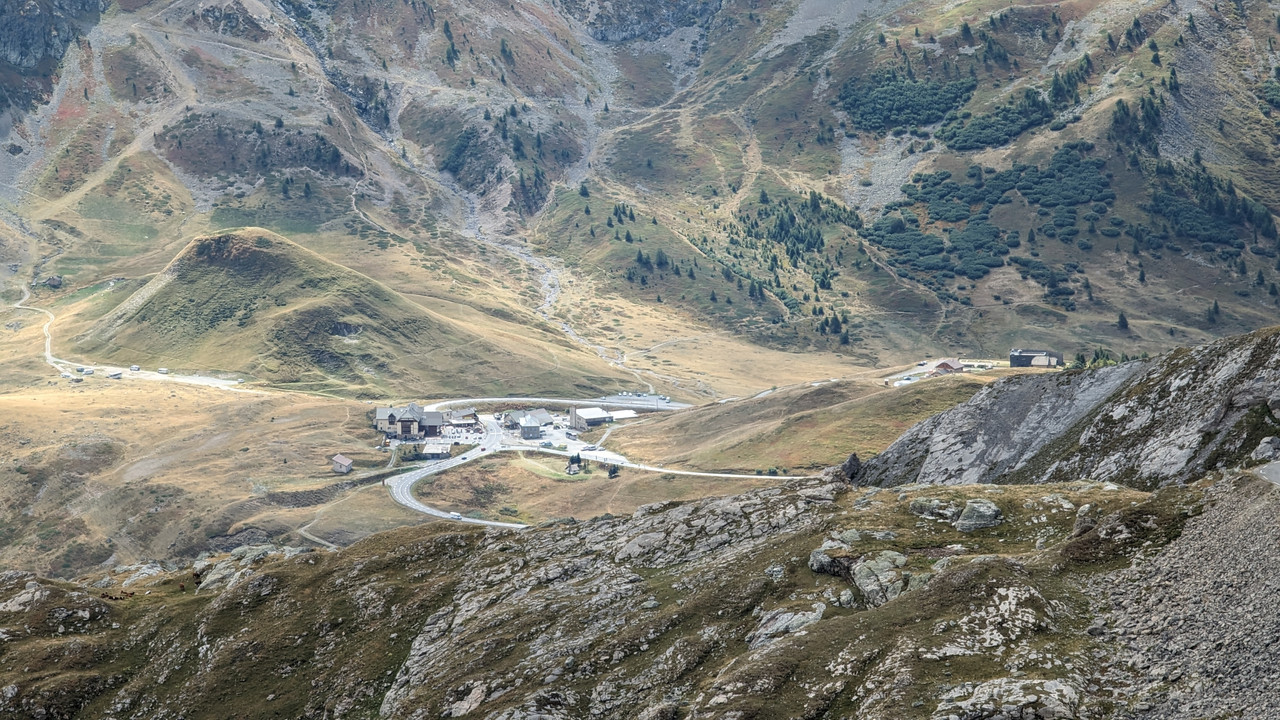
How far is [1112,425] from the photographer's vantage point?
64.8m

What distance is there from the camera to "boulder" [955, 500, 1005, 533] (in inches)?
2079

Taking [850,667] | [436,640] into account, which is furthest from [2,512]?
[850,667]

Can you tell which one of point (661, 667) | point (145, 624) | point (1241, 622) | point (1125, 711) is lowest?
point (145, 624)

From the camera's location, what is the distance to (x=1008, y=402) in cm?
7919

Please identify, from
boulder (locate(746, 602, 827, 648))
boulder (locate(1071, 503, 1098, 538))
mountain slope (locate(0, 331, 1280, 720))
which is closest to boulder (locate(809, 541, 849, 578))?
mountain slope (locate(0, 331, 1280, 720))

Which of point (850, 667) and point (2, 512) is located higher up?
point (850, 667)

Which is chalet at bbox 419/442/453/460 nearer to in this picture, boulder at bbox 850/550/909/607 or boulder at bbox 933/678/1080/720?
boulder at bbox 850/550/909/607

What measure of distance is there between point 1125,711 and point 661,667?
2120 cm

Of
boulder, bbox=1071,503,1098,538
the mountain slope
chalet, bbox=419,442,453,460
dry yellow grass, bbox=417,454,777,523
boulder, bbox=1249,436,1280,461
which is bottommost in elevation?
dry yellow grass, bbox=417,454,777,523

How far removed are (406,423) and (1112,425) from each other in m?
153

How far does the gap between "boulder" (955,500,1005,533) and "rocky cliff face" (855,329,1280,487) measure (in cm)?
1090

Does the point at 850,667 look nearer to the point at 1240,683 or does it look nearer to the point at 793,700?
the point at 793,700

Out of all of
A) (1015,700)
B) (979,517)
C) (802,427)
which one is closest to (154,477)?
(802,427)

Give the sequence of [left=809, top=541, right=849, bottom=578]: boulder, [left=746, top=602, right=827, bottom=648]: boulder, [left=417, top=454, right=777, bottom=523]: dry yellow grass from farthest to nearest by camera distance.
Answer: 1. [left=417, top=454, right=777, bottom=523]: dry yellow grass
2. [left=809, top=541, right=849, bottom=578]: boulder
3. [left=746, top=602, right=827, bottom=648]: boulder
